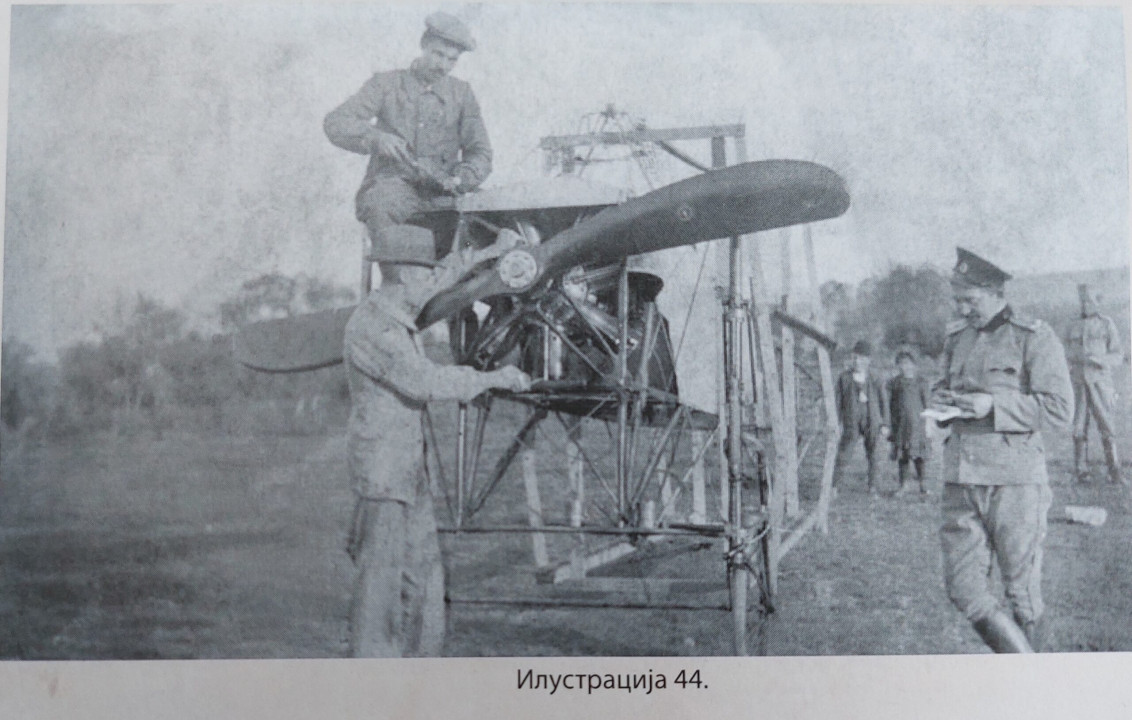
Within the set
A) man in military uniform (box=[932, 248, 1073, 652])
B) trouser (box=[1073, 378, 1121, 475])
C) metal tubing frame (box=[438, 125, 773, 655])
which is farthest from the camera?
trouser (box=[1073, 378, 1121, 475])

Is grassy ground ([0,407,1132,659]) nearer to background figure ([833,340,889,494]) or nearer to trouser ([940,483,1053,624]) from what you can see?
trouser ([940,483,1053,624])

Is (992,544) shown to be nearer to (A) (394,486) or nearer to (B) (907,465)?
(B) (907,465)

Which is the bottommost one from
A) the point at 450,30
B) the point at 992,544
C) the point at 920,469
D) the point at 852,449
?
the point at 992,544

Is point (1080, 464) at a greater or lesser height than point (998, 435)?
lesser

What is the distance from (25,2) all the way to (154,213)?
1.69 metres

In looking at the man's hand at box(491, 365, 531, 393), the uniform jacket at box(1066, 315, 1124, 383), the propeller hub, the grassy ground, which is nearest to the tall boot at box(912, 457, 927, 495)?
the grassy ground

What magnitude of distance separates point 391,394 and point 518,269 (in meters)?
1.10

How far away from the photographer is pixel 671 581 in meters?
6.52

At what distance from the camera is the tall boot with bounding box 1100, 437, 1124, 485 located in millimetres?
6777

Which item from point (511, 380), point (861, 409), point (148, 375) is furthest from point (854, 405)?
point (148, 375)

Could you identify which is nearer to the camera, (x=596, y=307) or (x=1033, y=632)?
(x=596, y=307)

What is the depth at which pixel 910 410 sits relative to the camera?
683cm

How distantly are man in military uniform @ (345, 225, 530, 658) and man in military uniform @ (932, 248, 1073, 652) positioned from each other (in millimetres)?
2845

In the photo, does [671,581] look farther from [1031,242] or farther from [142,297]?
[142,297]
